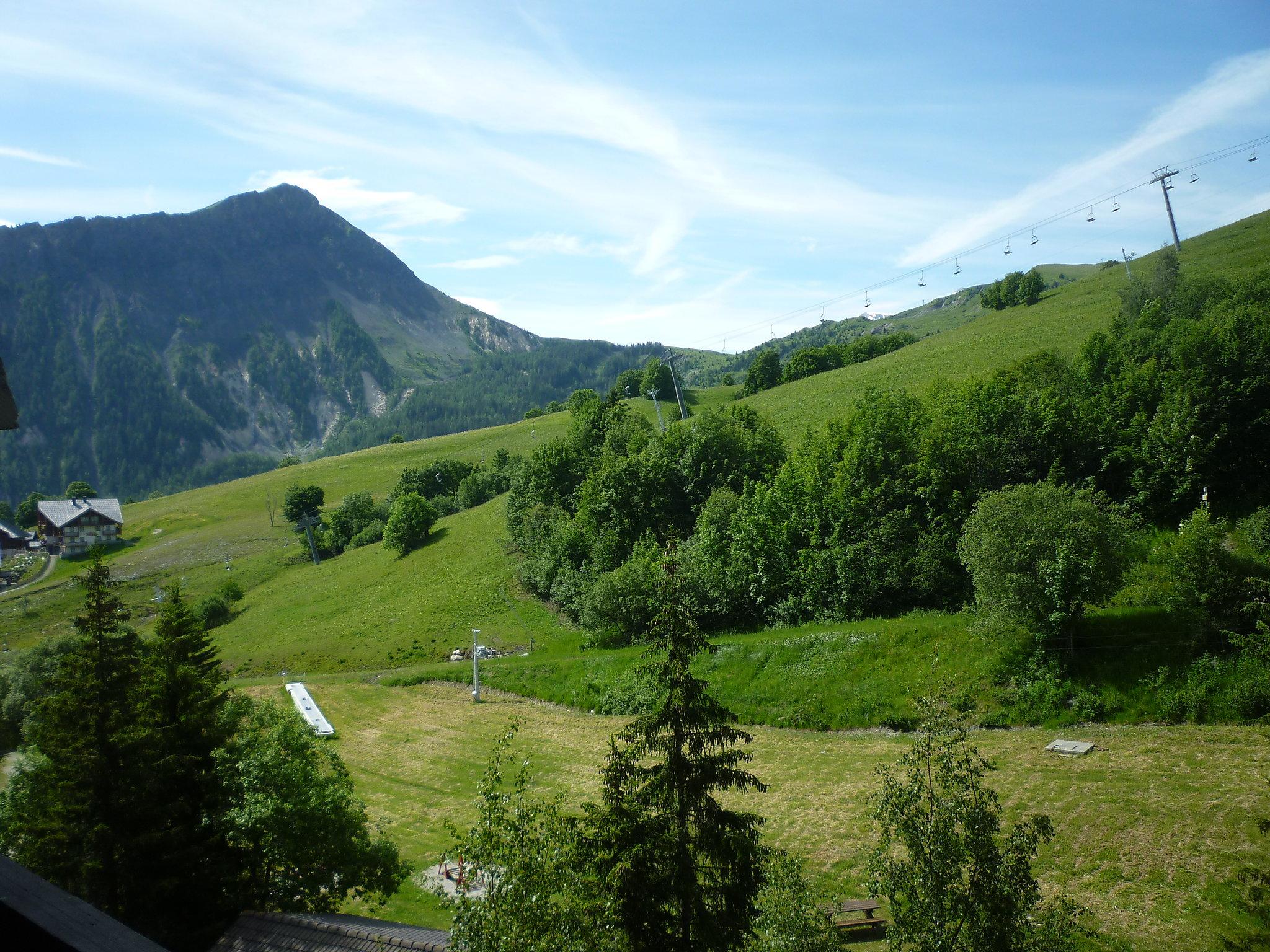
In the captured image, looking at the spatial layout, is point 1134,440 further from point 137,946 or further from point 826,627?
point 137,946

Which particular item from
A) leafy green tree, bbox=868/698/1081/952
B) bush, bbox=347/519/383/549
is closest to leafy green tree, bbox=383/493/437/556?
bush, bbox=347/519/383/549

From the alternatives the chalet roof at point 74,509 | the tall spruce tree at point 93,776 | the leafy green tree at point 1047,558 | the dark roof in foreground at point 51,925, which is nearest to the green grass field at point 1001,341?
the leafy green tree at point 1047,558

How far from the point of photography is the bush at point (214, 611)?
83500 millimetres

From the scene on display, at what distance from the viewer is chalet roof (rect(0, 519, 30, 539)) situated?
111 metres

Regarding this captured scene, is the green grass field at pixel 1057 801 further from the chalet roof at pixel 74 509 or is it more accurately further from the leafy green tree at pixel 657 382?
the chalet roof at pixel 74 509

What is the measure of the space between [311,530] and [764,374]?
72.0 meters

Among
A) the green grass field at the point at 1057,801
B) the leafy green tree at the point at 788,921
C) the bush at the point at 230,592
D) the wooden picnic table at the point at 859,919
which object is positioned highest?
the bush at the point at 230,592

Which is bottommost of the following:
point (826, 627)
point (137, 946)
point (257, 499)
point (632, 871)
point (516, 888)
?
point (826, 627)

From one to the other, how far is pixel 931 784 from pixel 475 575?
65.3 meters

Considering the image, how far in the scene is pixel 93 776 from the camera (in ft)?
66.0

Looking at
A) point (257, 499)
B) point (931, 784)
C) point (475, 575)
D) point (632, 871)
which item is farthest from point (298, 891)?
point (257, 499)

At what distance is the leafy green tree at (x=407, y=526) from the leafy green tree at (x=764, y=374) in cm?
5789

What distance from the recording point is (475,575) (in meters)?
73.7

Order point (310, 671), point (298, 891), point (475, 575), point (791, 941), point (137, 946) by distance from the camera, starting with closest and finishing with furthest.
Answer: point (137, 946) → point (791, 941) → point (298, 891) → point (310, 671) → point (475, 575)
